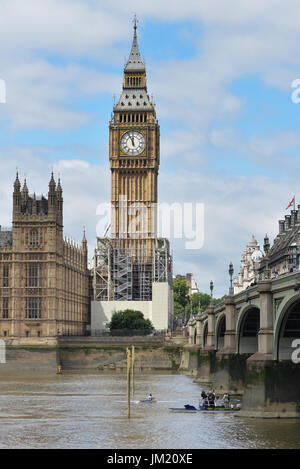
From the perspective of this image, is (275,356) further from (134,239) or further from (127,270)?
(134,239)

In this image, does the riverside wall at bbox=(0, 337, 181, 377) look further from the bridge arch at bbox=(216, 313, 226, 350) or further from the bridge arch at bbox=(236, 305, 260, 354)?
the bridge arch at bbox=(236, 305, 260, 354)

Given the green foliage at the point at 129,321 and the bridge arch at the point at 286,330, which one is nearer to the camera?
the bridge arch at the point at 286,330

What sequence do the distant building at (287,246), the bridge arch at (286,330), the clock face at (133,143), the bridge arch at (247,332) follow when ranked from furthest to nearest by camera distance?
the clock face at (133,143) → the distant building at (287,246) → the bridge arch at (247,332) → the bridge arch at (286,330)

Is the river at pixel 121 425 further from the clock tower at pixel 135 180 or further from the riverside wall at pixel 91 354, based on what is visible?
the clock tower at pixel 135 180

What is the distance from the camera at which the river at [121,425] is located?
51875mm

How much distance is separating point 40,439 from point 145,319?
122473 millimetres

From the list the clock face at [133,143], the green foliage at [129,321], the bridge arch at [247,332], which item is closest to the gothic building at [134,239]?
the clock face at [133,143]

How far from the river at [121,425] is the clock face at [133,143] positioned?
11331 centimetres

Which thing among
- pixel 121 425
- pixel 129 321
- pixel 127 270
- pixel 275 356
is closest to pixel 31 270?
pixel 129 321

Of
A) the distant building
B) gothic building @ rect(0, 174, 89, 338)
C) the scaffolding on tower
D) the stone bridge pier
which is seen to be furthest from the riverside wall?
the stone bridge pier

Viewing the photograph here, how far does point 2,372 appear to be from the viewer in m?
139

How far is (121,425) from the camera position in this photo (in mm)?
60312

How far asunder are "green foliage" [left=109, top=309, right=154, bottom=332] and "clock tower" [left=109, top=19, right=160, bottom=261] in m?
18.7

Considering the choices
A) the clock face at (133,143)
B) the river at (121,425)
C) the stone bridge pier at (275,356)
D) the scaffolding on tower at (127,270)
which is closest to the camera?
the river at (121,425)
